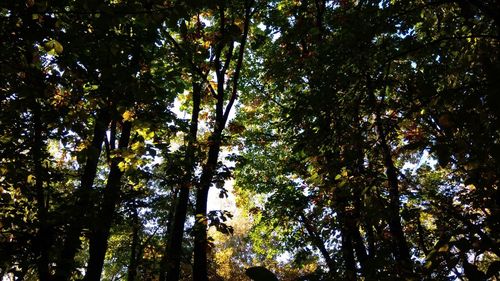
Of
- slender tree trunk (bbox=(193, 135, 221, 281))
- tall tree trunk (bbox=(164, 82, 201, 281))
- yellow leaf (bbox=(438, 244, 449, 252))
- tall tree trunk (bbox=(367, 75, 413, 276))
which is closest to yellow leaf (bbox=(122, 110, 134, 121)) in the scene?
tall tree trunk (bbox=(164, 82, 201, 281))

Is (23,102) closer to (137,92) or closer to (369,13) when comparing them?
(137,92)

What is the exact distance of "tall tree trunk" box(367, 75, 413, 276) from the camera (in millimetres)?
4534

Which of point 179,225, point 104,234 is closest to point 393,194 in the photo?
point 179,225

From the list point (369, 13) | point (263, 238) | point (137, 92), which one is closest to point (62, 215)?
point (137, 92)

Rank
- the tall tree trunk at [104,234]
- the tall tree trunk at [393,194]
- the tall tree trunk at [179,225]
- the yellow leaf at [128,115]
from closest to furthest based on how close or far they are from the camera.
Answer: the tall tree trunk at [393,194], the yellow leaf at [128,115], the tall tree trunk at [104,234], the tall tree trunk at [179,225]

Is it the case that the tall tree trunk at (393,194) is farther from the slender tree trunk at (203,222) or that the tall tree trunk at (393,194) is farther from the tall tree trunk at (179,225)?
→ the slender tree trunk at (203,222)

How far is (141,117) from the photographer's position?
5207 mm

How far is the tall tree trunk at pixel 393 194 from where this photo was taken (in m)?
4.53

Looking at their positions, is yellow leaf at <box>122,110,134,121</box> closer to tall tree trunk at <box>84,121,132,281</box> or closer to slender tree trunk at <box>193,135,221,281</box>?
tall tree trunk at <box>84,121,132,281</box>

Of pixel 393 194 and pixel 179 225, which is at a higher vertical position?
pixel 179 225

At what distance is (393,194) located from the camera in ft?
19.4

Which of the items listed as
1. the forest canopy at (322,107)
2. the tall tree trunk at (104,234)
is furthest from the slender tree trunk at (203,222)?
the tall tree trunk at (104,234)

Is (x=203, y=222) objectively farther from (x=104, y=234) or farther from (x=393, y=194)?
(x=393, y=194)

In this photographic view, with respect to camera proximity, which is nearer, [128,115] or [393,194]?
[128,115]
